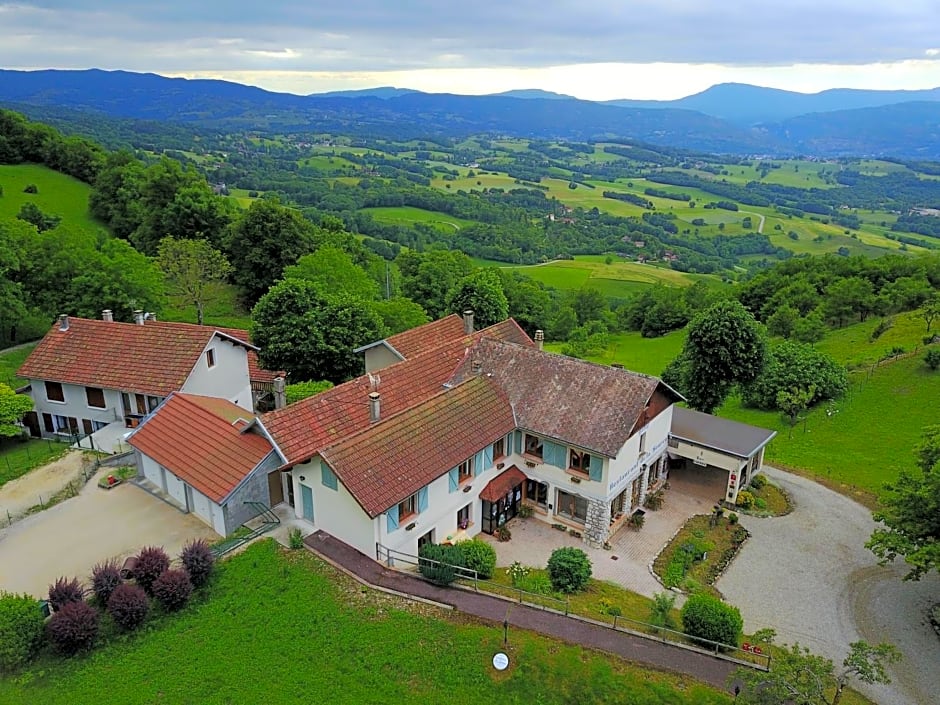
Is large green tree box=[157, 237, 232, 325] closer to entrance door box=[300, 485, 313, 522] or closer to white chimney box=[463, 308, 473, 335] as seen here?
white chimney box=[463, 308, 473, 335]

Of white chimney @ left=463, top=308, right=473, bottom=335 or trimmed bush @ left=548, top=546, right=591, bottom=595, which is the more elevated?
white chimney @ left=463, top=308, right=473, bottom=335

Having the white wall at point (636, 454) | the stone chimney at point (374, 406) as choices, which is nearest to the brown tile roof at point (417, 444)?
the stone chimney at point (374, 406)

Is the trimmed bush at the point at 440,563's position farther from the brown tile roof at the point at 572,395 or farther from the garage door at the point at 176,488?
the garage door at the point at 176,488

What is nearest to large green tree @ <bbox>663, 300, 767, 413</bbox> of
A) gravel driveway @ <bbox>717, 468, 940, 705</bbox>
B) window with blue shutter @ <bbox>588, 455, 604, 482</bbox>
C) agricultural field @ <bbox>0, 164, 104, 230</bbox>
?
gravel driveway @ <bbox>717, 468, 940, 705</bbox>

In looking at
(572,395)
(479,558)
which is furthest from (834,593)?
(479,558)

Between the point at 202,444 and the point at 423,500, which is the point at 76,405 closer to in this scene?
the point at 202,444

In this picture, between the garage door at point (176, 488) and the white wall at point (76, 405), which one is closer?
the garage door at point (176, 488)
